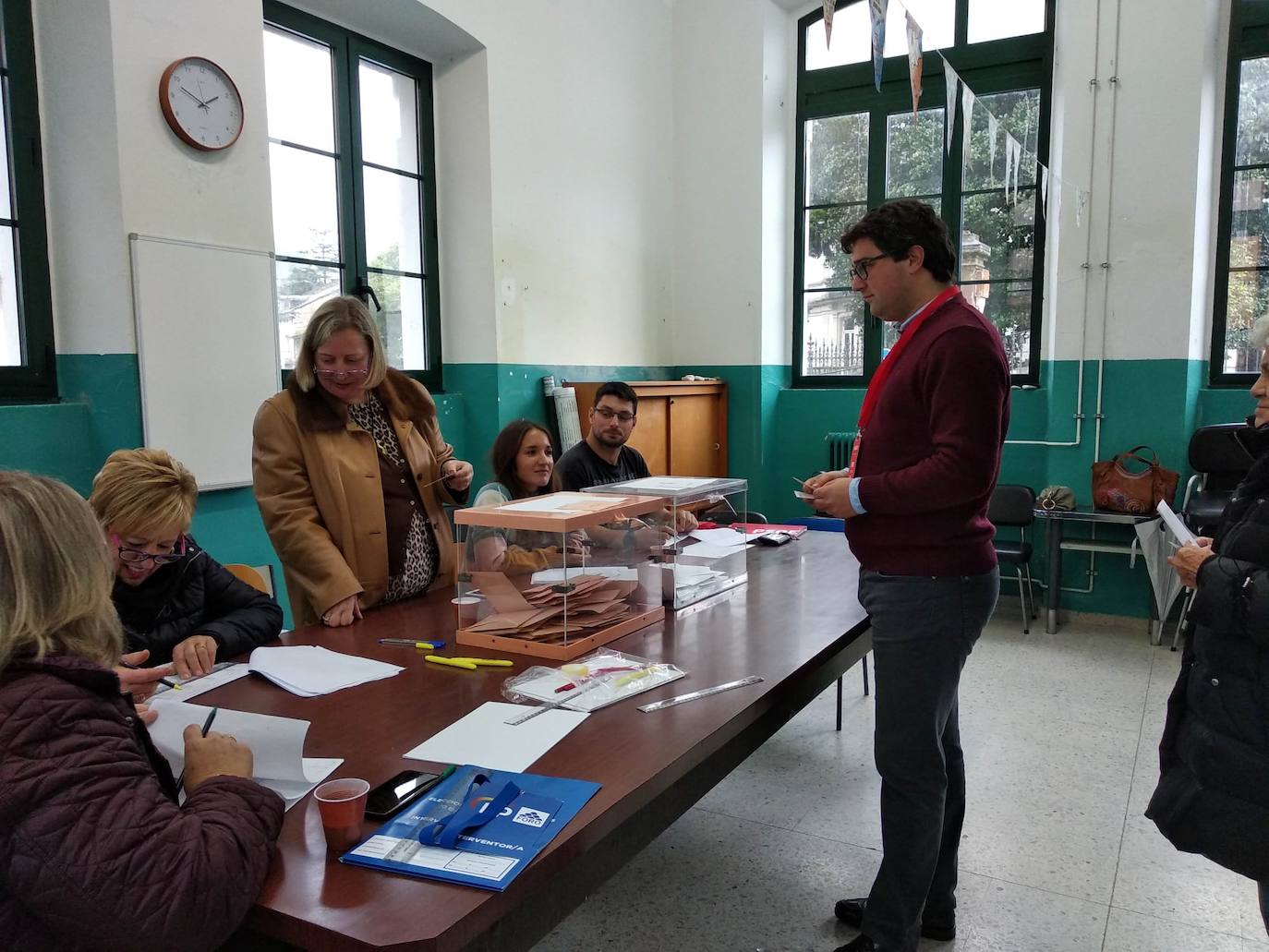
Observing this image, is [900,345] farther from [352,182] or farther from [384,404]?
[352,182]

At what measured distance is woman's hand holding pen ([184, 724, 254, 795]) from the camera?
114 cm

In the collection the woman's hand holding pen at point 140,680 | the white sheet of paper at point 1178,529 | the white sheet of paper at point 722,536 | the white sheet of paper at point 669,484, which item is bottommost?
the white sheet of paper at point 722,536

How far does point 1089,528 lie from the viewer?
4.94m

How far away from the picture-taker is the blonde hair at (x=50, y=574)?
3.05 feet

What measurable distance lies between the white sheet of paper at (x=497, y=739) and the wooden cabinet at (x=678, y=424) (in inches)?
134

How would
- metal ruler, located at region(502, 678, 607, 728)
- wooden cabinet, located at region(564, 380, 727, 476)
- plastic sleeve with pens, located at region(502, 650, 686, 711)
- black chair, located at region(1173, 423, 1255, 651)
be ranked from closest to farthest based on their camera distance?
1. metal ruler, located at region(502, 678, 607, 728)
2. plastic sleeve with pens, located at region(502, 650, 686, 711)
3. black chair, located at region(1173, 423, 1255, 651)
4. wooden cabinet, located at region(564, 380, 727, 476)

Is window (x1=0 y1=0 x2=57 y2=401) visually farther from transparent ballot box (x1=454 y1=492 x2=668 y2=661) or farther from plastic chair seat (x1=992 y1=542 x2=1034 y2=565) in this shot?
plastic chair seat (x1=992 y1=542 x2=1034 y2=565)

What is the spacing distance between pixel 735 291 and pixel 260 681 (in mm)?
4600

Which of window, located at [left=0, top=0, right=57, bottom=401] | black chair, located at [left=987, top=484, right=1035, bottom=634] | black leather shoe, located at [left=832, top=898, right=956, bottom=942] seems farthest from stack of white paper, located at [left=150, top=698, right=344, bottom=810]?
black chair, located at [left=987, top=484, right=1035, bottom=634]

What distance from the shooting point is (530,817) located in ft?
3.73

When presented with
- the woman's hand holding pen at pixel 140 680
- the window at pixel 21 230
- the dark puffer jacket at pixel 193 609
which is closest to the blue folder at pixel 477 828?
the woman's hand holding pen at pixel 140 680

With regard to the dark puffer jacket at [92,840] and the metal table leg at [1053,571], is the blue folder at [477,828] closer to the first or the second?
the dark puffer jacket at [92,840]

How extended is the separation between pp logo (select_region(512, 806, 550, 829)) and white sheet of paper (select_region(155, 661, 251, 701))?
78cm

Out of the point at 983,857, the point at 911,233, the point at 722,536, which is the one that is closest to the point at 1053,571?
the point at 983,857
